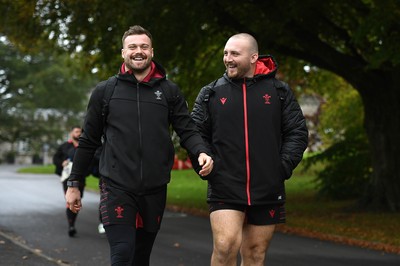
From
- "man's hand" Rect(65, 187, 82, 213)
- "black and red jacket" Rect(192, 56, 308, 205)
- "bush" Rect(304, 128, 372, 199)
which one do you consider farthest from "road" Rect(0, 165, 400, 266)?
"bush" Rect(304, 128, 372, 199)

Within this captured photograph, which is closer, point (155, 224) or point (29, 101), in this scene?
point (155, 224)

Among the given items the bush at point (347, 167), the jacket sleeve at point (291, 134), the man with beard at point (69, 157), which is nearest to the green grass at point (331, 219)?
the bush at point (347, 167)

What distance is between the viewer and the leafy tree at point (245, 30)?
17484 mm

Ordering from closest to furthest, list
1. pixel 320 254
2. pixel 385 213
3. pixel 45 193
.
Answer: pixel 320 254 < pixel 385 213 < pixel 45 193

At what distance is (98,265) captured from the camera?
32.3ft

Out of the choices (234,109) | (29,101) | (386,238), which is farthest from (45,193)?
(29,101)

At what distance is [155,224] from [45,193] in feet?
73.9

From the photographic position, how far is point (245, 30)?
18.8m

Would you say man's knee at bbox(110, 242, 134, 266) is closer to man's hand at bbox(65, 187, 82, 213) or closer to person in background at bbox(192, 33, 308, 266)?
man's hand at bbox(65, 187, 82, 213)

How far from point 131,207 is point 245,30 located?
44.6ft

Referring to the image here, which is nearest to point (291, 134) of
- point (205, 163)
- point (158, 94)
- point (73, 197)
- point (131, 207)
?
point (205, 163)

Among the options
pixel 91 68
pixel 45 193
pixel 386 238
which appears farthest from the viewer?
pixel 45 193

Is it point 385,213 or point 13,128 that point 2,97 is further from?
point 385,213

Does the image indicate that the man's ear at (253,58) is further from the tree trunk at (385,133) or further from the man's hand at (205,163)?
the tree trunk at (385,133)
